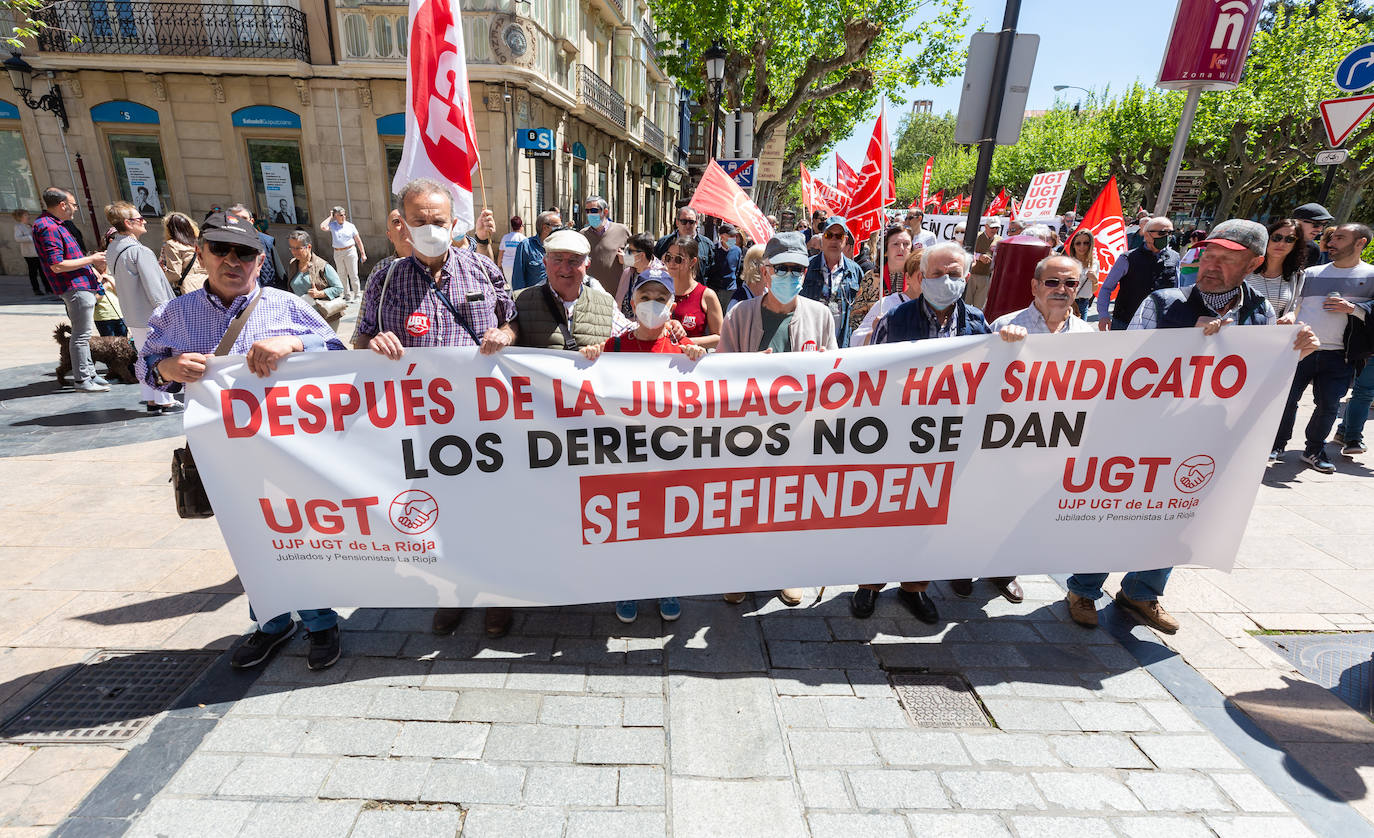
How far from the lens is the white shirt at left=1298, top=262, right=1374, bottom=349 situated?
5355 millimetres

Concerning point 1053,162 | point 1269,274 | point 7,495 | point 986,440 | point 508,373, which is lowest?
point 7,495

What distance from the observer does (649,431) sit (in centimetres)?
293

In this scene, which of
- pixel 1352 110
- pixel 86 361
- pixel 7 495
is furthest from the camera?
pixel 86 361

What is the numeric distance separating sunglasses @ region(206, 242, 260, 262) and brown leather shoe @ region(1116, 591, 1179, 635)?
4.55 metres

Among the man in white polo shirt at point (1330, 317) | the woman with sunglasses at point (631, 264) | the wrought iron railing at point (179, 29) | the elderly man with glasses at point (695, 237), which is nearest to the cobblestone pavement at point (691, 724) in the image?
the man in white polo shirt at point (1330, 317)

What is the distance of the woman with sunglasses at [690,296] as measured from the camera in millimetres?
4535

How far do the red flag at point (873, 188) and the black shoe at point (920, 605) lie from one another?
3.65 metres

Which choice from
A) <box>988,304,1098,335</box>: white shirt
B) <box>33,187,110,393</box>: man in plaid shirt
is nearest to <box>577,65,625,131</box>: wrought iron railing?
<box>33,187,110,393</box>: man in plaid shirt

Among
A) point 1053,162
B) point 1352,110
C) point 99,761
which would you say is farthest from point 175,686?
point 1053,162

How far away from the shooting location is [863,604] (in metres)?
3.53

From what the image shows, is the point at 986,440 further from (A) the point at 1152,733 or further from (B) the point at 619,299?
(B) the point at 619,299

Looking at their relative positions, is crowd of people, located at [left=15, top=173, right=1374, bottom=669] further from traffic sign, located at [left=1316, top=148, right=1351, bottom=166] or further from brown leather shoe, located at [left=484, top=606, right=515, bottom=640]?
traffic sign, located at [left=1316, top=148, right=1351, bottom=166]

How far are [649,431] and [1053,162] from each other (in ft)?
160

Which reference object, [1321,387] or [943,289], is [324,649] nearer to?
[943,289]
